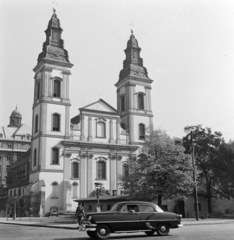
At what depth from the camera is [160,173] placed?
3250 cm

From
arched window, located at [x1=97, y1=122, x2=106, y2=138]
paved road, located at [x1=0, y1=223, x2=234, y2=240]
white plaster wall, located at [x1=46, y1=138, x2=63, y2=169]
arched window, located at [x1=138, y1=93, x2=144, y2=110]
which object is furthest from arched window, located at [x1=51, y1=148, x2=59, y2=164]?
paved road, located at [x1=0, y1=223, x2=234, y2=240]

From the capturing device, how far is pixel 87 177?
5275 centimetres

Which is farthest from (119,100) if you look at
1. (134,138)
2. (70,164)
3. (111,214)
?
(111,214)

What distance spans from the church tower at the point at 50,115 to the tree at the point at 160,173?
18120 millimetres

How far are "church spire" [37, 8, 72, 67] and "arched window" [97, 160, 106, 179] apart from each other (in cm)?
1576

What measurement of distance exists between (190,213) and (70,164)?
20.3 m

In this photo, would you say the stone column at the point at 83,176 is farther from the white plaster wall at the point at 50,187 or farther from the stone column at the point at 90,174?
the white plaster wall at the point at 50,187

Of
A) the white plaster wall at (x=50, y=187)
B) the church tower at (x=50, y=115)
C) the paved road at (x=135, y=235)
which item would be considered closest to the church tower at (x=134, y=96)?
the church tower at (x=50, y=115)

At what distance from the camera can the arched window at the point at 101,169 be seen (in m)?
54.1

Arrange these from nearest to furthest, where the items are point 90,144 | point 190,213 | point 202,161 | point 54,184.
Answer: point 190,213 < point 202,161 < point 54,184 < point 90,144

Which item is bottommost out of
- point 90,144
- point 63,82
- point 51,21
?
point 90,144

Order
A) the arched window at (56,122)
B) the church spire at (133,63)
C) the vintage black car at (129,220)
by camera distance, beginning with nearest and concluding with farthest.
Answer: the vintage black car at (129,220) < the arched window at (56,122) < the church spire at (133,63)

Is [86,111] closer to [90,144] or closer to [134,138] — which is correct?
[90,144]

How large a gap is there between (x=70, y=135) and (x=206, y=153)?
1998cm
